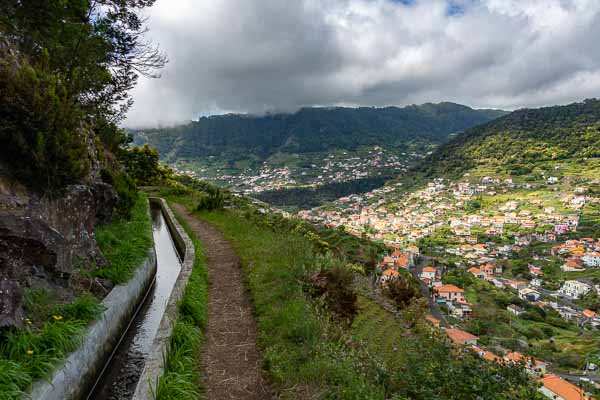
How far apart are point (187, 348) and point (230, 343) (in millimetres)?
646

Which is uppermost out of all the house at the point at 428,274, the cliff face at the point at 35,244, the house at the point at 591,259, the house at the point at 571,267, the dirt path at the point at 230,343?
the cliff face at the point at 35,244

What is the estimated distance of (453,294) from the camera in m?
32.1

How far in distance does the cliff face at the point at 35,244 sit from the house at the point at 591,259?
65761 millimetres

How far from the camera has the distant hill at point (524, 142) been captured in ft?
340

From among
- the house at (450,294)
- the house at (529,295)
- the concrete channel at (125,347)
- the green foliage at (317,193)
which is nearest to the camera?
the concrete channel at (125,347)

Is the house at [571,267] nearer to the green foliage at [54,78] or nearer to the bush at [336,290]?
the bush at [336,290]

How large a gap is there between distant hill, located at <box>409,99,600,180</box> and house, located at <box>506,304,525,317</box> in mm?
87287

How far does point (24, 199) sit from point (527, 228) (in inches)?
3387

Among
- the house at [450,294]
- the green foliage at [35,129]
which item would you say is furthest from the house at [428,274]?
the green foliage at [35,129]

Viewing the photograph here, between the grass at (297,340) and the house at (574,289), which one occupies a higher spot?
the grass at (297,340)

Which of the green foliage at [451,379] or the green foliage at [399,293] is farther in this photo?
the green foliage at [399,293]

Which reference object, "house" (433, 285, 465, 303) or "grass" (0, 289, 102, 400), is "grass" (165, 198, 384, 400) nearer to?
"grass" (0, 289, 102, 400)

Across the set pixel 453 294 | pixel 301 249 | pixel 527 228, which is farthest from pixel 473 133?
pixel 301 249

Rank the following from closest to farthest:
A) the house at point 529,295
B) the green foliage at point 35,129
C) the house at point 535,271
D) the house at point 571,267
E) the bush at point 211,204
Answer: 1. the green foliage at point 35,129
2. the bush at point 211,204
3. the house at point 529,295
4. the house at point 535,271
5. the house at point 571,267
